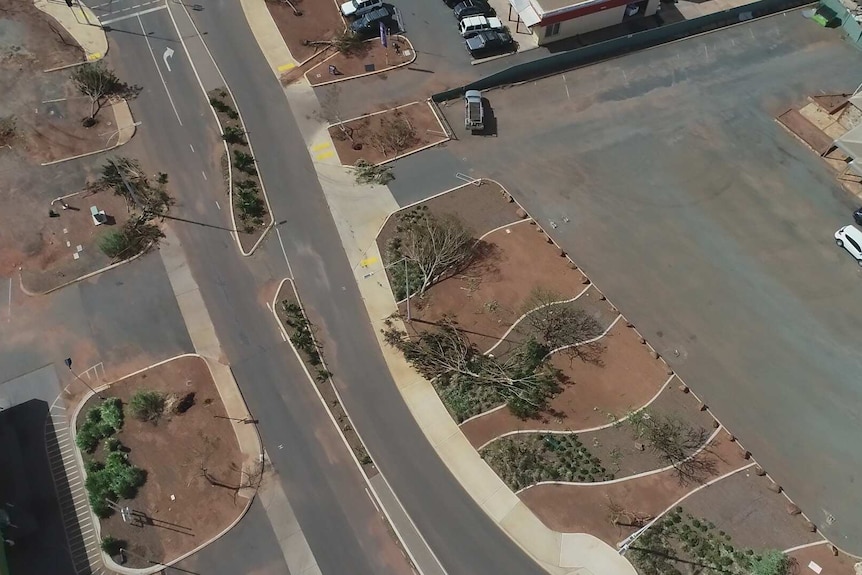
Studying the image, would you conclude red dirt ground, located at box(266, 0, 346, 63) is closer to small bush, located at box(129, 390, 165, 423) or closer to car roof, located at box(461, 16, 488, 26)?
car roof, located at box(461, 16, 488, 26)

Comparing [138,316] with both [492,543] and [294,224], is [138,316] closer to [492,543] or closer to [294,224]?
[294,224]

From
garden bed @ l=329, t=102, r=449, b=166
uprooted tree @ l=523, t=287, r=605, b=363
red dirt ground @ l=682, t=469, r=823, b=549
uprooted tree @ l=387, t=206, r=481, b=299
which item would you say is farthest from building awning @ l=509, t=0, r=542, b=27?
red dirt ground @ l=682, t=469, r=823, b=549

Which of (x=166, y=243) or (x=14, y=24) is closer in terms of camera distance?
(x=166, y=243)

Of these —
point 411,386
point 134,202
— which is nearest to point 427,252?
point 411,386

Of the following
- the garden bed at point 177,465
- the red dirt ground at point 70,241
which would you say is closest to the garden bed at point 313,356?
the garden bed at point 177,465

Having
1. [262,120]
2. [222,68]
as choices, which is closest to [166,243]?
[262,120]

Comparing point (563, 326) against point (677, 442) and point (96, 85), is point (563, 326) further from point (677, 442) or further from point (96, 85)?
point (96, 85)
